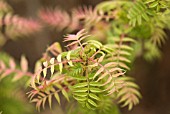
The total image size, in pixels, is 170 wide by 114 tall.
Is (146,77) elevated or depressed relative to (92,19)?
elevated

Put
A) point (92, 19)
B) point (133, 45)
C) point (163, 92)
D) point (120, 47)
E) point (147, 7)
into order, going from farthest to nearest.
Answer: point (163, 92) → point (133, 45) → point (92, 19) → point (120, 47) → point (147, 7)

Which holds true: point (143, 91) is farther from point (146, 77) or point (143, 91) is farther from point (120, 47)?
point (120, 47)

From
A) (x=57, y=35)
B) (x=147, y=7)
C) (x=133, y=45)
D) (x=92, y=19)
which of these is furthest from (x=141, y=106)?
(x=147, y=7)

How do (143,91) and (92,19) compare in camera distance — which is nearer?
(92,19)

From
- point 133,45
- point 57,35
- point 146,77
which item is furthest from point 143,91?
point 133,45

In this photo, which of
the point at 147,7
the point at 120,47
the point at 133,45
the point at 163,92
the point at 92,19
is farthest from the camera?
the point at 163,92

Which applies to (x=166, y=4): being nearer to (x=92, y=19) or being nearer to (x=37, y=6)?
(x=92, y=19)

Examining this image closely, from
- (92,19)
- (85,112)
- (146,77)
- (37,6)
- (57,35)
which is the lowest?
(85,112)
